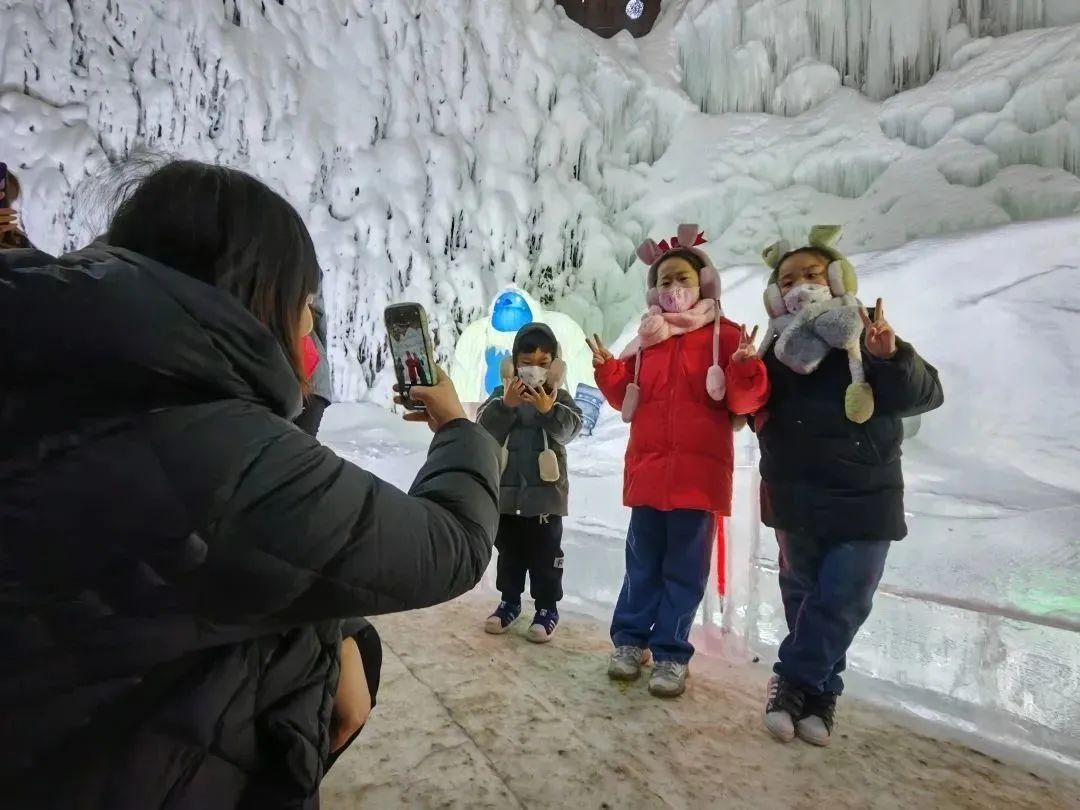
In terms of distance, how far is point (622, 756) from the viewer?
5.09 feet

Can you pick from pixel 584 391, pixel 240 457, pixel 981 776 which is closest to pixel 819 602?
pixel 981 776

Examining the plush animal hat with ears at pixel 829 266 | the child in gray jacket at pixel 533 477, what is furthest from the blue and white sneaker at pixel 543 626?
the plush animal hat with ears at pixel 829 266

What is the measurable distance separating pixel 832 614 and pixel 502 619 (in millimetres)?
1221

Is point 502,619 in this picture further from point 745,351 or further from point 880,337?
point 880,337

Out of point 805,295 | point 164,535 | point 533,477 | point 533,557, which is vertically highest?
point 805,295

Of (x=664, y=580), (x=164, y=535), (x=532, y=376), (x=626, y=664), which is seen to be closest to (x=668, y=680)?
(x=626, y=664)

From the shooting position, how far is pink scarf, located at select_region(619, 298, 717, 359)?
2.10 m

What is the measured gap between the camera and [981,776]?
1526 mm

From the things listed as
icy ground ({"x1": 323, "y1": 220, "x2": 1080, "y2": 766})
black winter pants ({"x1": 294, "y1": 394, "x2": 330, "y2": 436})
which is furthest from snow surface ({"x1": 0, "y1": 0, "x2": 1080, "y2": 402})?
black winter pants ({"x1": 294, "y1": 394, "x2": 330, "y2": 436})

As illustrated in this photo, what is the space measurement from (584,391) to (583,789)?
165 inches

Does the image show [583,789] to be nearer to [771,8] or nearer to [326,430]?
[326,430]

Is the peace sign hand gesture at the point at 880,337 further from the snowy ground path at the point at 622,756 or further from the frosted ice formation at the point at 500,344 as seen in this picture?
the frosted ice formation at the point at 500,344

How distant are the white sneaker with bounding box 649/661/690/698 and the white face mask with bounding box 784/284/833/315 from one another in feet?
3.39

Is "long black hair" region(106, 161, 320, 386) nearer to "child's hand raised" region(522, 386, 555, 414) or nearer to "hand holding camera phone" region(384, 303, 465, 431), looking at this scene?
"hand holding camera phone" region(384, 303, 465, 431)
